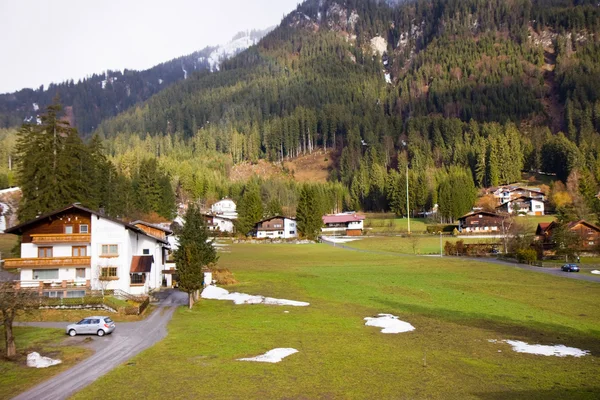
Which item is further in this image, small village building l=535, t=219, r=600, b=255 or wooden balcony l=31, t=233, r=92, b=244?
small village building l=535, t=219, r=600, b=255

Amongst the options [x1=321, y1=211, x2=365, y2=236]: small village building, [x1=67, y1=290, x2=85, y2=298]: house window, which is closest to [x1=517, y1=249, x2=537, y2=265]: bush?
[x1=321, y1=211, x2=365, y2=236]: small village building

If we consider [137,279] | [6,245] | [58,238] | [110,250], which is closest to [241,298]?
[137,279]

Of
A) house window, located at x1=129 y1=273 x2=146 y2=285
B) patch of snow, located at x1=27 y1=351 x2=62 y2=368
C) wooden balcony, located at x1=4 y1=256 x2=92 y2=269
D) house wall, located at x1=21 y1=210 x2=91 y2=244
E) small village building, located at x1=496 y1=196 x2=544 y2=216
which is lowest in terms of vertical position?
patch of snow, located at x1=27 y1=351 x2=62 y2=368

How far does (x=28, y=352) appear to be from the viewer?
23344 millimetres

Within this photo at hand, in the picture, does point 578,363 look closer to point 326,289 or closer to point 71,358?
point 71,358

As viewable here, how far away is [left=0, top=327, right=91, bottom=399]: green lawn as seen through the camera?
59.6ft

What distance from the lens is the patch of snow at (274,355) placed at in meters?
21.4

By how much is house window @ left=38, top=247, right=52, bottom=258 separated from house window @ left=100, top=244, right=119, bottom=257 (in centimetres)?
503

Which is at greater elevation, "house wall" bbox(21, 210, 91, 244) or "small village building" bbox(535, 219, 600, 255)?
"house wall" bbox(21, 210, 91, 244)

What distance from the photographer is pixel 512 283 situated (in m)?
50.0

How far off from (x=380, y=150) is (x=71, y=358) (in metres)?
182

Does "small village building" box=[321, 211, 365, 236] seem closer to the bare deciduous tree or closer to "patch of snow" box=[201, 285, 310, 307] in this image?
"patch of snow" box=[201, 285, 310, 307]

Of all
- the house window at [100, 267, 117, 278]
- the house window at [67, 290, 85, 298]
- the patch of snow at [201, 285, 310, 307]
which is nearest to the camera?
the patch of snow at [201, 285, 310, 307]

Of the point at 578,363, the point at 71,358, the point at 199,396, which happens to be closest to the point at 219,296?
the point at 71,358
